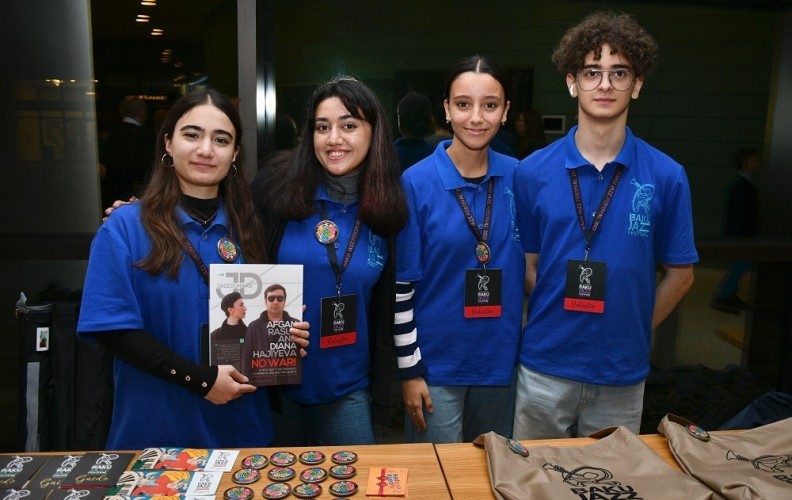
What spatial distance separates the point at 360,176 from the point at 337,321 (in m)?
0.52

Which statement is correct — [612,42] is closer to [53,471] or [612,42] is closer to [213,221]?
[213,221]

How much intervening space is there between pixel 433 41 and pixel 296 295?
7.23 feet

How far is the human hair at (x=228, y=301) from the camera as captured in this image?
1.91 m

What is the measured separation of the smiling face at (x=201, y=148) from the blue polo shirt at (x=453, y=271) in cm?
68

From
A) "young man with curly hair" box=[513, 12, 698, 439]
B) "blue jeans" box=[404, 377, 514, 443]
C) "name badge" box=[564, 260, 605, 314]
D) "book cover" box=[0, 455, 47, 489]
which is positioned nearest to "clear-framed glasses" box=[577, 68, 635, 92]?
"young man with curly hair" box=[513, 12, 698, 439]

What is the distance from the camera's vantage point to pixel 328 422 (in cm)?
231

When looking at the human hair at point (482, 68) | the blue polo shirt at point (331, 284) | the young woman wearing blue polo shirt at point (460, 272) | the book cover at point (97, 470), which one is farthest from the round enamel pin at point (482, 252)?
the book cover at point (97, 470)

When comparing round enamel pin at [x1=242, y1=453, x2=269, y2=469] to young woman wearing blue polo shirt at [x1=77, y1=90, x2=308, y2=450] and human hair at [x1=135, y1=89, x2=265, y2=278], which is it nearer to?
young woman wearing blue polo shirt at [x1=77, y1=90, x2=308, y2=450]

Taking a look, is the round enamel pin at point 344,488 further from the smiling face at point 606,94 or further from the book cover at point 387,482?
the smiling face at point 606,94

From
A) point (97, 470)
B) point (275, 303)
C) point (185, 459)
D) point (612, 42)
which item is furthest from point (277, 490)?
point (612, 42)

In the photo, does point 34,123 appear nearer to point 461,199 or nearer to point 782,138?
point 461,199

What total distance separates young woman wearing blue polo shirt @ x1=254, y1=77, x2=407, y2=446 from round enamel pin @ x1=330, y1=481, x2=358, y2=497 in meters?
0.63

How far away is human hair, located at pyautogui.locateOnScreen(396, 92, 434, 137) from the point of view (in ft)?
11.9

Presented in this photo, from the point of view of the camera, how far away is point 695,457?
5.67 ft
